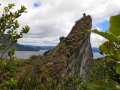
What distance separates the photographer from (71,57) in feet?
60.8

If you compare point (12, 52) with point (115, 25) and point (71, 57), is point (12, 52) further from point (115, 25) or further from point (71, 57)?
point (71, 57)

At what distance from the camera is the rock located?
1697 cm

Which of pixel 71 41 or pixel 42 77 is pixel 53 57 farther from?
pixel 42 77

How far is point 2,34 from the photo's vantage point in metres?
5.35

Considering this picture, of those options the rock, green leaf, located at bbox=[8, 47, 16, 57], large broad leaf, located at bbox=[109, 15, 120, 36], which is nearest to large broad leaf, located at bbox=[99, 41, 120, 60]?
large broad leaf, located at bbox=[109, 15, 120, 36]

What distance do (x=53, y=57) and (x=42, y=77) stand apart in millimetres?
3828

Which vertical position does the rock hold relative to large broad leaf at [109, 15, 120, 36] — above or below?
below

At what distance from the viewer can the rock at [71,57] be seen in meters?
17.0

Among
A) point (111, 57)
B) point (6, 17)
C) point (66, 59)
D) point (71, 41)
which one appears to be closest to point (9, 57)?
point (6, 17)

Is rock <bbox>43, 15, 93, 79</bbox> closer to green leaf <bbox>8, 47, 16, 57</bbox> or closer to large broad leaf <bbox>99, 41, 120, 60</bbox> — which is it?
green leaf <bbox>8, 47, 16, 57</bbox>

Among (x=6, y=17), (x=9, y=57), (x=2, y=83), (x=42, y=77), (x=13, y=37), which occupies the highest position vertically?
(x=6, y=17)

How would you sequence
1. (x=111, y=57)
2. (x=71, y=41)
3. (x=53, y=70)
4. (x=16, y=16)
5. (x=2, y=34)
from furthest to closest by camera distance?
(x=71, y=41) < (x=53, y=70) < (x=16, y=16) < (x=2, y=34) < (x=111, y=57)

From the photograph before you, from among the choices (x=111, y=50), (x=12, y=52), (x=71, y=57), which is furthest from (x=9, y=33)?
(x=71, y=57)

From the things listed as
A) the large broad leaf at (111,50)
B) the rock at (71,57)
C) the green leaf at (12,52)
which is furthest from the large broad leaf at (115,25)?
the rock at (71,57)
